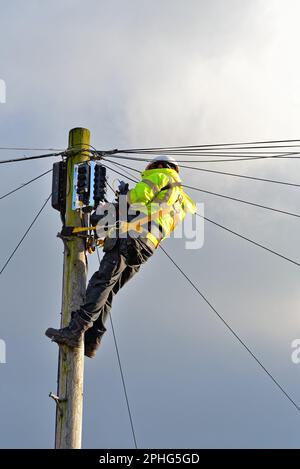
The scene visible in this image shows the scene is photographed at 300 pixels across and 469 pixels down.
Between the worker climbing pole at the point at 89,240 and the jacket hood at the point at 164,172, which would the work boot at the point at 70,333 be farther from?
the jacket hood at the point at 164,172

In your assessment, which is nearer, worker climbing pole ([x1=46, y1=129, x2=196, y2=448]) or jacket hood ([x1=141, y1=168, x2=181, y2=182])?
worker climbing pole ([x1=46, y1=129, x2=196, y2=448])

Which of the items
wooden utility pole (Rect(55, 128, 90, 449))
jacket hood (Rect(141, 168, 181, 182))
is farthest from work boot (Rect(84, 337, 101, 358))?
jacket hood (Rect(141, 168, 181, 182))

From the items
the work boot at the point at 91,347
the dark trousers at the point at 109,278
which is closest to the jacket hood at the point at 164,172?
the dark trousers at the point at 109,278

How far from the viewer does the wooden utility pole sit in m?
8.48

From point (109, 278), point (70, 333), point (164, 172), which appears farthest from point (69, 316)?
point (164, 172)

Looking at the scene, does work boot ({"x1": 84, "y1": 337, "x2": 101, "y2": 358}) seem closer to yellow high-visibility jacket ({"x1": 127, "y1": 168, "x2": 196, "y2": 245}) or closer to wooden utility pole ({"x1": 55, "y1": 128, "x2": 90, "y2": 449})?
wooden utility pole ({"x1": 55, "y1": 128, "x2": 90, "y2": 449})

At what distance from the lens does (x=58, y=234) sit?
9.20 meters

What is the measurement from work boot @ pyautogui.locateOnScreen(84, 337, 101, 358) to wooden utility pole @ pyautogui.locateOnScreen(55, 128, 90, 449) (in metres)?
0.39

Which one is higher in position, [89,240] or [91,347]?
[89,240]

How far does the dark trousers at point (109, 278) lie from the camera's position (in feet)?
28.8

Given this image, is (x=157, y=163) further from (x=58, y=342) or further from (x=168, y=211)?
(x=58, y=342)

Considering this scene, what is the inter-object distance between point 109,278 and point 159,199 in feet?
3.55

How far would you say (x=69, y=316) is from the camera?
8844mm

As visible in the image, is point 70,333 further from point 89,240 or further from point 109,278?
point 89,240
